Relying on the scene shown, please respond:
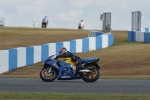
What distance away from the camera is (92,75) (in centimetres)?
1691

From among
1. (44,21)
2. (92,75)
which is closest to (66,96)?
(92,75)

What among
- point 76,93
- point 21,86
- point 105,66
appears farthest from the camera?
point 105,66

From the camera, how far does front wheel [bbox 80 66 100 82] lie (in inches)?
661

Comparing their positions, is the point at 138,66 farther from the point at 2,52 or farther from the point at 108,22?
the point at 108,22

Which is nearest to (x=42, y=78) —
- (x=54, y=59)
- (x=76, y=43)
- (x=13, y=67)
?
(x=54, y=59)

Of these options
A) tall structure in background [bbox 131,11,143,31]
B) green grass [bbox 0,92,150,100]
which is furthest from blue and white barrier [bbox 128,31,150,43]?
green grass [bbox 0,92,150,100]

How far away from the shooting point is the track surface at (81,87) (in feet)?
47.3

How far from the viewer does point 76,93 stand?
539 inches

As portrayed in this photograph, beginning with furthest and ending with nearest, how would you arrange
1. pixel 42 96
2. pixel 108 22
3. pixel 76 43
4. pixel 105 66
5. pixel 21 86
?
pixel 108 22, pixel 76 43, pixel 105 66, pixel 21 86, pixel 42 96

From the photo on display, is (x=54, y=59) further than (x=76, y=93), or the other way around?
(x=54, y=59)

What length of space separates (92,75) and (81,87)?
168cm

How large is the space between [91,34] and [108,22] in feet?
7.06

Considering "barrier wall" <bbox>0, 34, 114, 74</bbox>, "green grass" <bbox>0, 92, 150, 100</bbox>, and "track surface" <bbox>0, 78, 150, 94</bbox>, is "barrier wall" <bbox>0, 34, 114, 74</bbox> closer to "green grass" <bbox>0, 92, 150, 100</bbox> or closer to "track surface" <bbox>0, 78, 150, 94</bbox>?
"track surface" <bbox>0, 78, 150, 94</bbox>

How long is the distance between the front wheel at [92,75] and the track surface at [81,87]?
14 cm
